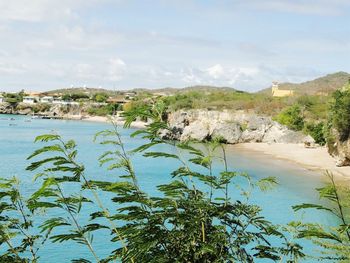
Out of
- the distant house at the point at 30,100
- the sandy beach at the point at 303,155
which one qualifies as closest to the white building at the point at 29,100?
the distant house at the point at 30,100

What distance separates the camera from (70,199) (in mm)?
3475

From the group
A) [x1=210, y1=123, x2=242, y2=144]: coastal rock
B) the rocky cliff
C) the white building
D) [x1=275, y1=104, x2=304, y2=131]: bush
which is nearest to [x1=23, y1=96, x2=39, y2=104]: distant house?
the white building

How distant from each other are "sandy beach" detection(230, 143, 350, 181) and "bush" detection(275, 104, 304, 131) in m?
7.78

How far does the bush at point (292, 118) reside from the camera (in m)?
73.0

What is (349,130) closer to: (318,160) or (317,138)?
(318,160)

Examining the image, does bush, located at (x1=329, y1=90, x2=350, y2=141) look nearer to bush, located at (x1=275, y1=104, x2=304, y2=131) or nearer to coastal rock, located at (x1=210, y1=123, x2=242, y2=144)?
coastal rock, located at (x1=210, y1=123, x2=242, y2=144)

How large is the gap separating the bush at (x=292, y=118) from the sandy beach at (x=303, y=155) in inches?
306

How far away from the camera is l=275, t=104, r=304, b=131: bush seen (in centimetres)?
7298

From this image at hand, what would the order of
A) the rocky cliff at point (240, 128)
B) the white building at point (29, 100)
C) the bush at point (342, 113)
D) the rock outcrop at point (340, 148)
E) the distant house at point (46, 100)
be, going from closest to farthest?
the bush at point (342, 113)
the rock outcrop at point (340, 148)
the rocky cliff at point (240, 128)
the white building at point (29, 100)
the distant house at point (46, 100)

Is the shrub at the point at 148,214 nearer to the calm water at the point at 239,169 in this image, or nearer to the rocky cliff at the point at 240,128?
the calm water at the point at 239,169

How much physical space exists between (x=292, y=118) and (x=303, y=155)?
2212 cm

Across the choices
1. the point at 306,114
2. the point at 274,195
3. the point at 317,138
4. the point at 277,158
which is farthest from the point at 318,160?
the point at 306,114

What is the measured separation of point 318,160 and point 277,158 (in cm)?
489

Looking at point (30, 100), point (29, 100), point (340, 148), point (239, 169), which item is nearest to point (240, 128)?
point (340, 148)
